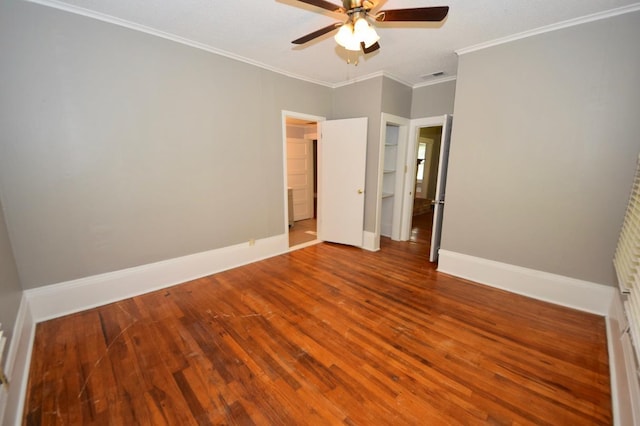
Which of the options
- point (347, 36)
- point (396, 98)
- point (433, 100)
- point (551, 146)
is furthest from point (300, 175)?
point (551, 146)

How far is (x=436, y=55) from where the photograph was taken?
9.91 ft

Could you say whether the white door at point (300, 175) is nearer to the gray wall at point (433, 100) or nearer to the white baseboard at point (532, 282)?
the gray wall at point (433, 100)

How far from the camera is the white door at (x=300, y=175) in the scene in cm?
590

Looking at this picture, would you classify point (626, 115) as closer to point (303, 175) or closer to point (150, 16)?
point (150, 16)

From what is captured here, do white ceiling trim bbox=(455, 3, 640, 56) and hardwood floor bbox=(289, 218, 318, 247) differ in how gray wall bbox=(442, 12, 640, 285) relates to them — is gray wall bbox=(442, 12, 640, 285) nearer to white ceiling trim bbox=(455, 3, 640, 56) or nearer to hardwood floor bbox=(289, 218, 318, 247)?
white ceiling trim bbox=(455, 3, 640, 56)

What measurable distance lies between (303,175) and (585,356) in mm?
5287

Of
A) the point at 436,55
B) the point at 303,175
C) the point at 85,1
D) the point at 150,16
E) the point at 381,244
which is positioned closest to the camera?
the point at 85,1

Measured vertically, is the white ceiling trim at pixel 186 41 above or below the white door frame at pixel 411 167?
above

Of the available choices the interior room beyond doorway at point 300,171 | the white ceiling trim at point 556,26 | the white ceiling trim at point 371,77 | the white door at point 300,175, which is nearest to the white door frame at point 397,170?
the white ceiling trim at point 371,77

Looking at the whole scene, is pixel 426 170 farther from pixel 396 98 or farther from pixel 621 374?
pixel 621 374

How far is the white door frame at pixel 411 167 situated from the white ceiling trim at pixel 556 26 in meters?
1.24

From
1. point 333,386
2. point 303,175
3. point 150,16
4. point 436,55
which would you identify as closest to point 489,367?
point 333,386

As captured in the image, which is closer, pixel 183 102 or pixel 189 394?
pixel 189 394

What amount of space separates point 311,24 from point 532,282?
352 cm
